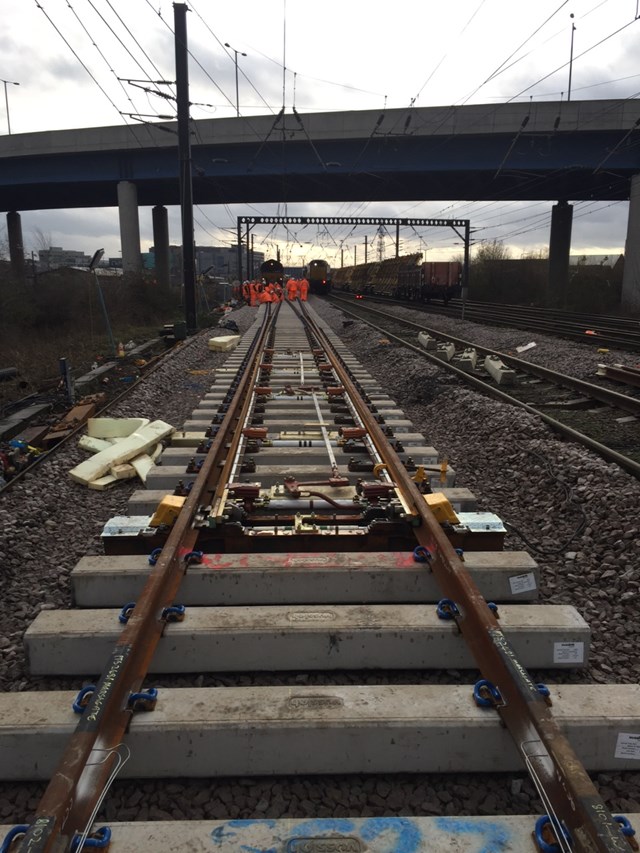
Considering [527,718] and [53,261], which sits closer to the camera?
[527,718]

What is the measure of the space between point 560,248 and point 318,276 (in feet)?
70.0

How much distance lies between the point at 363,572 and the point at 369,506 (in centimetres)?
79

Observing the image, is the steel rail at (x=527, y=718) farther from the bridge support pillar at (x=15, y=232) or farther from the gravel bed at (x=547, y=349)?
the bridge support pillar at (x=15, y=232)

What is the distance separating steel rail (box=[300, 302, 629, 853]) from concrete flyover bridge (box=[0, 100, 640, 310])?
24.9 metres

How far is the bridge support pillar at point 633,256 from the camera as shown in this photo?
92.4 ft

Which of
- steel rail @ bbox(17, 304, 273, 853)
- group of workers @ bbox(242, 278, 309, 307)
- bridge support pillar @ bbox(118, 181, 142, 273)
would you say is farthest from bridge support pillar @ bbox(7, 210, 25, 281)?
steel rail @ bbox(17, 304, 273, 853)

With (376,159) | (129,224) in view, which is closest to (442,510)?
(376,159)

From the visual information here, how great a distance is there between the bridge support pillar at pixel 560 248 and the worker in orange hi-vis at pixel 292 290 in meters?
17.3

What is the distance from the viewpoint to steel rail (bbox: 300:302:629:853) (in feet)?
5.31

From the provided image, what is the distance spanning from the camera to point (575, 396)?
8750 mm

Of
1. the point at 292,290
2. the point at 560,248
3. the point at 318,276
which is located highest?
the point at 560,248

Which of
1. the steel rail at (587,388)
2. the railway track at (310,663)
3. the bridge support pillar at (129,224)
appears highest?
the bridge support pillar at (129,224)

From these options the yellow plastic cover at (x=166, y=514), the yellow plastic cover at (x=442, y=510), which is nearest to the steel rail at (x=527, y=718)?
the yellow plastic cover at (x=442, y=510)

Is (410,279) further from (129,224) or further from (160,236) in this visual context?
→ (160,236)
